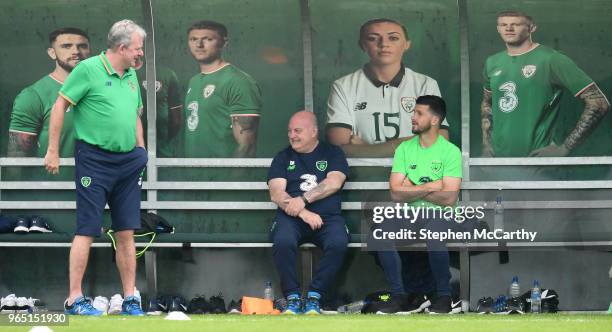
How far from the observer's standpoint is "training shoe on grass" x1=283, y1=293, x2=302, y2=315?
346 inches

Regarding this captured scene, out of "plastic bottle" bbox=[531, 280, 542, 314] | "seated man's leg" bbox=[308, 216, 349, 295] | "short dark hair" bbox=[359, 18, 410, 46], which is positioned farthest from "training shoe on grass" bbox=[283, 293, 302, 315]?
"short dark hair" bbox=[359, 18, 410, 46]

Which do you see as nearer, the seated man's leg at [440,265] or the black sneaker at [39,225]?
the seated man's leg at [440,265]

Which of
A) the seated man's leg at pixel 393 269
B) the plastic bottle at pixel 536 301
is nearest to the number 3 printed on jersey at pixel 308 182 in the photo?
the seated man's leg at pixel 393 269

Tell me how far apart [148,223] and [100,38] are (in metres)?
1.52

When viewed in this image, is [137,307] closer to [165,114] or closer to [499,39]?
[165,114]

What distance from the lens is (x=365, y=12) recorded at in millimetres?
9828

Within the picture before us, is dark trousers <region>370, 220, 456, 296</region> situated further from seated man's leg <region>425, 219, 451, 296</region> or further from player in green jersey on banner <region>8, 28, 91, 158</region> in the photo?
player in green jersey on banner <region>8, 28, 91, 158</region>

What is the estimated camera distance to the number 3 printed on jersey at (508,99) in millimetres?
9836

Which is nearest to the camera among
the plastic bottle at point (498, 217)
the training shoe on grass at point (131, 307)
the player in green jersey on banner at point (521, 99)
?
the training shoe on grass at point (131, 307)

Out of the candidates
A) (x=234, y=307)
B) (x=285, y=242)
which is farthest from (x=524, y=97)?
(x=234, y=307)

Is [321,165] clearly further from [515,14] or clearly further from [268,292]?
[515,14]

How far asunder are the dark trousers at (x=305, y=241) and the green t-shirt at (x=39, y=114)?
1.84 m

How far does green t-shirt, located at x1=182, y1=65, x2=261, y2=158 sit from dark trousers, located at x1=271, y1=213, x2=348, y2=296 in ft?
3.17

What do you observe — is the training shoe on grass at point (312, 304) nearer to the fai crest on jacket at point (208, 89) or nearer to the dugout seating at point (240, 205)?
the dugout seating at point (240, 205)
